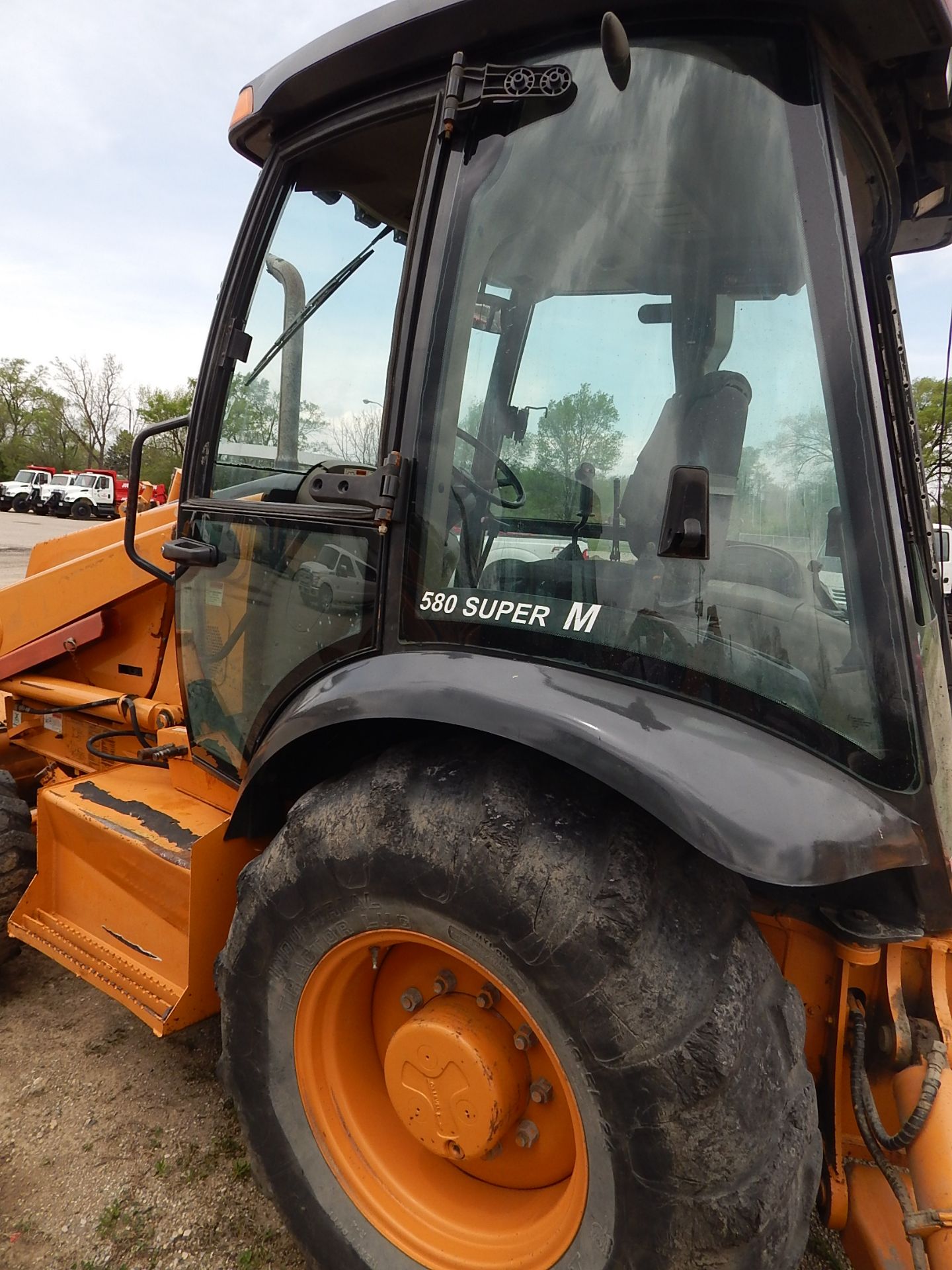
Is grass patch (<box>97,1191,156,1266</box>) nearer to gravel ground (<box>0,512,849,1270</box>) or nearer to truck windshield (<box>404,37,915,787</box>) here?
gravel ground (<box>0,512,849,1270</box>)

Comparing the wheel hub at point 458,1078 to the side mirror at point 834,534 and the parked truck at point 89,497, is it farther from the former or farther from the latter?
the parked truck at point 89,497

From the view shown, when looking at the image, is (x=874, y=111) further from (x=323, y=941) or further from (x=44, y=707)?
(x=44, y=707)

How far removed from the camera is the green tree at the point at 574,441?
1.58m

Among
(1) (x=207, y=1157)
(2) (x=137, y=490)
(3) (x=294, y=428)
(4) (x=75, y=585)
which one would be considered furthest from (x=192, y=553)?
(1) (x=207, y=1157)

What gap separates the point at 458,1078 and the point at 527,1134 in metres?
0.19

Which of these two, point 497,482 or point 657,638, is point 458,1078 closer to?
point 657,638

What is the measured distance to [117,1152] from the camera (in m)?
2.24

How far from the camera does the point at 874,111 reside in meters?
1.66

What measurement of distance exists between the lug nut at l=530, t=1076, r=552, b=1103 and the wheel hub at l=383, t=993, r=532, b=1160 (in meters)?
0.02

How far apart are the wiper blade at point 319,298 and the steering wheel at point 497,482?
0.67 m

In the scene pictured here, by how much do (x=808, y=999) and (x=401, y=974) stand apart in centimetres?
88

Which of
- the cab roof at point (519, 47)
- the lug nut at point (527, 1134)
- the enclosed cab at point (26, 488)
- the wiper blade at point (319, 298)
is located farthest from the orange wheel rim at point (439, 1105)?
the enclosed cab at point (26, 488)

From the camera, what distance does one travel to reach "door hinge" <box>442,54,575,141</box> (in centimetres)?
161

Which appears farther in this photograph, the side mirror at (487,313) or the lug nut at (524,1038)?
the side mirror at (487,313)
